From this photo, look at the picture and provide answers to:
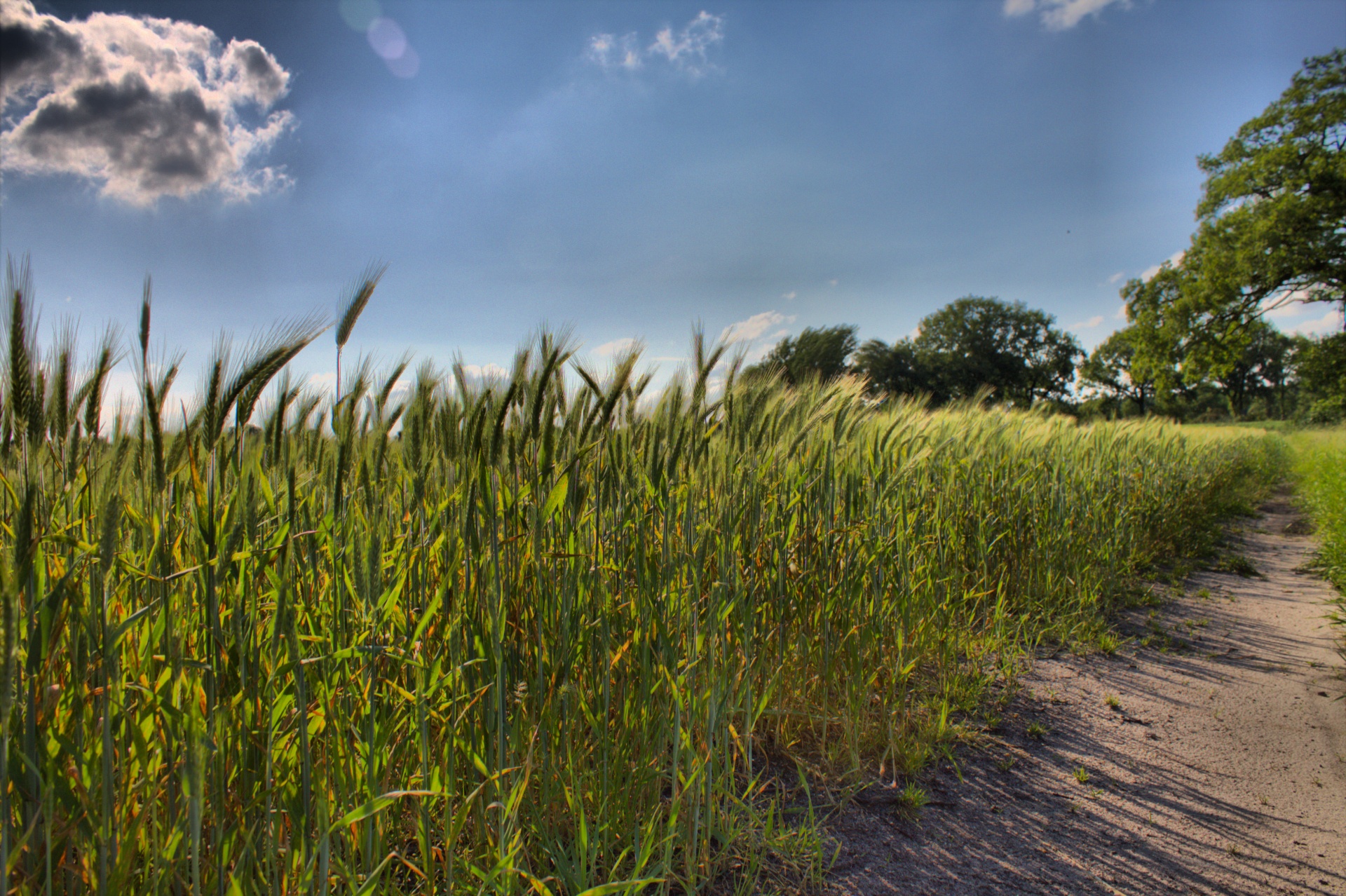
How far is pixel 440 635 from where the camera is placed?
4.99 ft

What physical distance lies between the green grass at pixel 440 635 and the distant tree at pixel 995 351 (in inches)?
1786

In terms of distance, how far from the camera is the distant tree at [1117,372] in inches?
890

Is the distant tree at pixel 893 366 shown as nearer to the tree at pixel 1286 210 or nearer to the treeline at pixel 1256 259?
the treeline at pixel 1256 259

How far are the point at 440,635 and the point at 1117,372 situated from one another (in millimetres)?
61931

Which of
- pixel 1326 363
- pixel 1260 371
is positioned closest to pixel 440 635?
pixel 1326 363

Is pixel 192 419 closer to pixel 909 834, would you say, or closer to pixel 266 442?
pixel 266 442

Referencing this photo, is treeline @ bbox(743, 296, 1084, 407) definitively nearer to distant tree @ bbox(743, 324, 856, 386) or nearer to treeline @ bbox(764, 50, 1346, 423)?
distant tree @ bbox(743, 324, 856, 386)

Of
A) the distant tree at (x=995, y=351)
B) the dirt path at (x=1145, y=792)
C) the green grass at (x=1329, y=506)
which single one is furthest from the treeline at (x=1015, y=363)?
the dirt path at (x=1145, y=792)

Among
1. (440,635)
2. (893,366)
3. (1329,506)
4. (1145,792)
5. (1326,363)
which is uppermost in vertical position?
(893,366)

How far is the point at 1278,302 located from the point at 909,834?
25933 millimetres

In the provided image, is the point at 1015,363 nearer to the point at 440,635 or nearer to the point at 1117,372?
the point at 1117,372

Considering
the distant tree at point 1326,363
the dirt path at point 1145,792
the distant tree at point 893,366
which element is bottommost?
the dirt path at point 1145,792

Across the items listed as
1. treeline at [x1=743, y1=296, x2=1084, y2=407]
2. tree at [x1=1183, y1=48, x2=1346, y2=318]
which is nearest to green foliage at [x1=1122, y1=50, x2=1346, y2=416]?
tree at [x1=1183, y1=48, x2=1346, y2=318]

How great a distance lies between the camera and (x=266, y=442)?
1.59 meters
